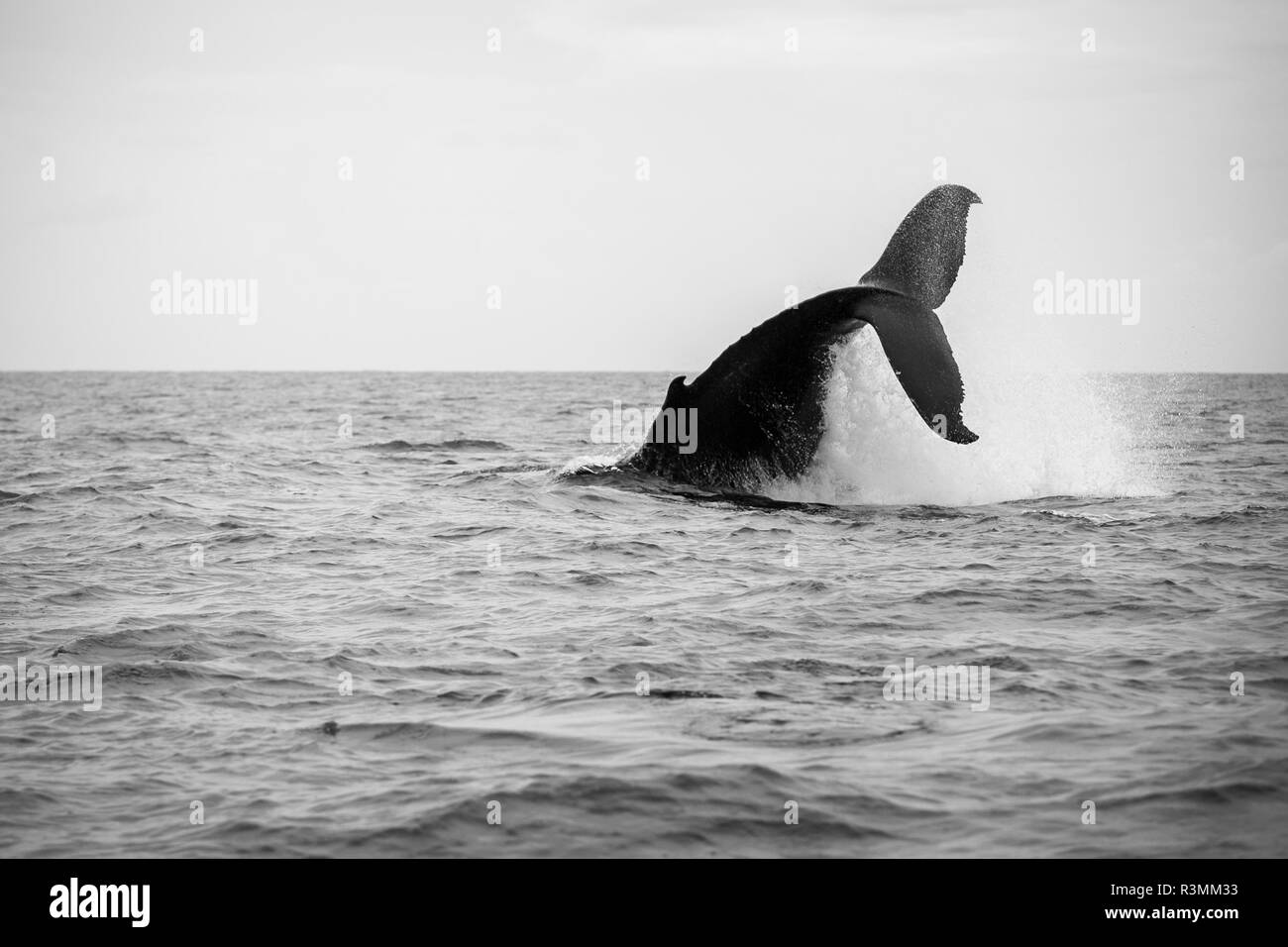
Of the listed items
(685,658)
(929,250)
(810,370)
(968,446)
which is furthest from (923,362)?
(968,446)

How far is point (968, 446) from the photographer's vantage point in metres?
14.7

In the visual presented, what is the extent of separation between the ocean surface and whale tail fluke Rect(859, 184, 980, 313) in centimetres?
108

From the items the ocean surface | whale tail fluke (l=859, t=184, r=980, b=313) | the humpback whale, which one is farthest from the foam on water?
whale tail fluke (l=859, t=184, r=980, b=313)

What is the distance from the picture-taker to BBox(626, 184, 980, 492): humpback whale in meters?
10.2

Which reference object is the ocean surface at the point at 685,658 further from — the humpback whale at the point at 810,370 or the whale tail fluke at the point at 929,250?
the whale tail fluke at the point at 929,250

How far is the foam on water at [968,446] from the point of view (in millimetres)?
13000

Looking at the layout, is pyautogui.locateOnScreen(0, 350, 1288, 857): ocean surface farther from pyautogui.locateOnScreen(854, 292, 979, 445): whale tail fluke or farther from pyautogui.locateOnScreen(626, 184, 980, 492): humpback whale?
pyautogui.locateOnScreen(854, 292, 979, 445): whale tail fluke

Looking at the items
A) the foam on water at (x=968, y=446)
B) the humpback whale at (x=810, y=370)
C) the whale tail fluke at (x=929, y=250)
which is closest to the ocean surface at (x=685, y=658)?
the foam on water at (x=968, y=446)

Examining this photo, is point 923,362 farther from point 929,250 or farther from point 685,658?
point 685,658

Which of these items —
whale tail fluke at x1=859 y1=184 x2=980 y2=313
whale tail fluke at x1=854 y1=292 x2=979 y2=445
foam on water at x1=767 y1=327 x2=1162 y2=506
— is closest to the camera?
whale tail fluke at x1=854 y1=292 x2=979 y2=445

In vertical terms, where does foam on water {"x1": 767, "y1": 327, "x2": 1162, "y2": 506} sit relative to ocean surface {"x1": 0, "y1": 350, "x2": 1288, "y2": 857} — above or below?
above

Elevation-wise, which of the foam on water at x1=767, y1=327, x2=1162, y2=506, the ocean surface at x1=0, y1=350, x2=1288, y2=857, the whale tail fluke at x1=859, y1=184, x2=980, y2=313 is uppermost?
the whale tail fluke at x1=859, y1=184, x2=980, y2=313

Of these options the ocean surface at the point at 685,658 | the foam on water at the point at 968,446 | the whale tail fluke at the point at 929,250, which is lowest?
the ocean surface at the point at 685,658

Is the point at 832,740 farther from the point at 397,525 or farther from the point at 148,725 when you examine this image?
the point at 397,525
